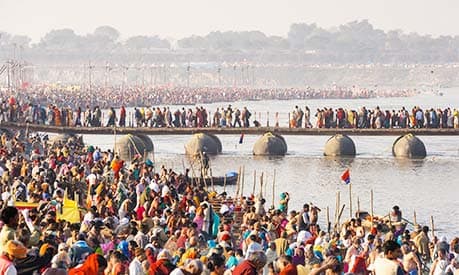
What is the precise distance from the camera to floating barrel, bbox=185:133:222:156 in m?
69.6

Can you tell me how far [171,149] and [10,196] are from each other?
161 ft

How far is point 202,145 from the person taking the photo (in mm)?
69875

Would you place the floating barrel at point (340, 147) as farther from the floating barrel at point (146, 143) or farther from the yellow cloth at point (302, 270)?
the yellow cloth at point (302, 270)

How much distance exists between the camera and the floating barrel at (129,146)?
220 feet

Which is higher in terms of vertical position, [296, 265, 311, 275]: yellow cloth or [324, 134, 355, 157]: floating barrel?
[324, 134, 355, 157]: floating barrel

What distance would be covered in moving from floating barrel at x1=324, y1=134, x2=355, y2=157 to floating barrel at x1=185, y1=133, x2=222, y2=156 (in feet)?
21.0

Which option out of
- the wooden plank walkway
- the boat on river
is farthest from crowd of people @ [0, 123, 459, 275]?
the wooden plank walkway

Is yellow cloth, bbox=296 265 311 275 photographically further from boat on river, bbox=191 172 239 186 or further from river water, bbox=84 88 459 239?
boat on river, bbox=191 172 239 186

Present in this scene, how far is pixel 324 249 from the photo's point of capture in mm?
23984

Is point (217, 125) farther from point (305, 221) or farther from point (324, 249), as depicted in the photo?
point (324, 249)

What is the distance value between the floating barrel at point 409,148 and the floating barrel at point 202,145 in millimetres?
10129

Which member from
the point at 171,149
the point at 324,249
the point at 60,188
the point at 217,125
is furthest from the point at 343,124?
the point at 324,249

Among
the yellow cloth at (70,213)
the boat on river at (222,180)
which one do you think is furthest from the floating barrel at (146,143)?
the yellow cloth at (70,213)

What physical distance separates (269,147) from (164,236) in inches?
1764
